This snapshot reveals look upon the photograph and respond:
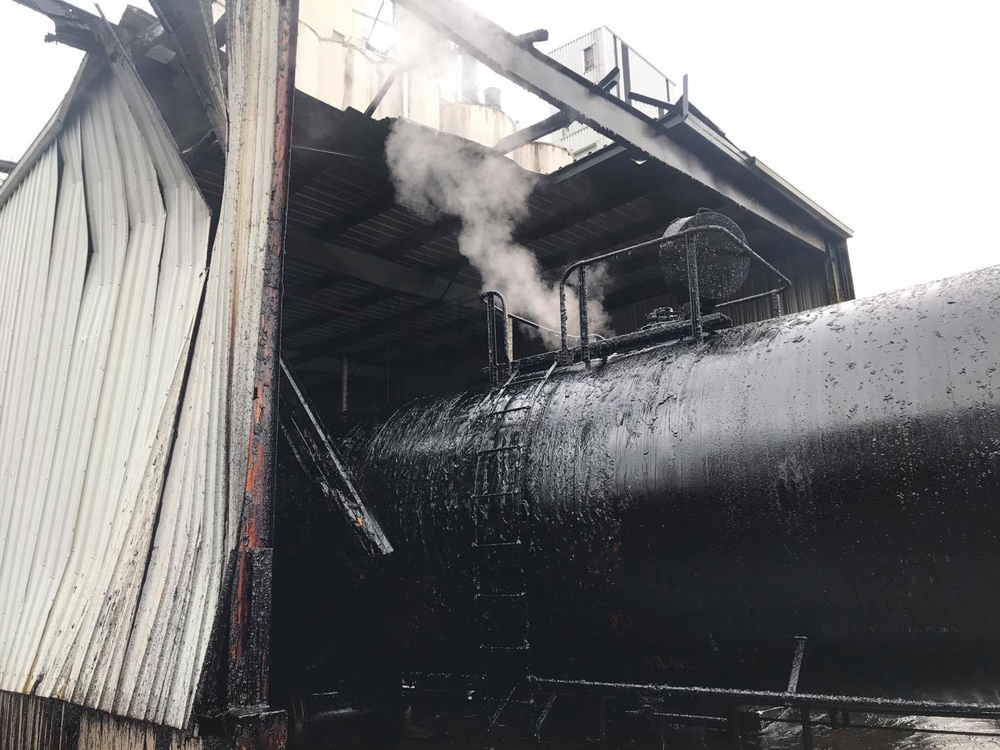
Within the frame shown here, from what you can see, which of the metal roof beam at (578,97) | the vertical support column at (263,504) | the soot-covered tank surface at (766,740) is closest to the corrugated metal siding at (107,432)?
the vertical support column at (263,504)

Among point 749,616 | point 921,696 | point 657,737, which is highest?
point 749,616

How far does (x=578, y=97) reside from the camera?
8547 mm

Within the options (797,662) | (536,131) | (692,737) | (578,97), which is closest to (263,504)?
(797,662)

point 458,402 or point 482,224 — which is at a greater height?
point 482,224

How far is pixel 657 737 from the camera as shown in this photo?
5566 mm

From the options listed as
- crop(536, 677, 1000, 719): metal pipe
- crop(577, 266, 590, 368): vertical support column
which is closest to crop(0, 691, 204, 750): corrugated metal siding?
crop(536, 677, 1000, 719): metal pipe

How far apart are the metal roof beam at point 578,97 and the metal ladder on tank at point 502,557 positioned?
12.2 feet

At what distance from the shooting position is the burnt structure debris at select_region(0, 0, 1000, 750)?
4137 mm

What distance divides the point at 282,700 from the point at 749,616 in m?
3.95

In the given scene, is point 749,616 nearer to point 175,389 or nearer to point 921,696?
point 921,696

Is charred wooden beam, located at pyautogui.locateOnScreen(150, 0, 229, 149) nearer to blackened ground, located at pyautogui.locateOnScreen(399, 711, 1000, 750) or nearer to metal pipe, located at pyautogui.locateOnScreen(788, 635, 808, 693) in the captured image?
blackened ground, located at pyautogui.locateOnScreen(399, 711, 1000, 750)

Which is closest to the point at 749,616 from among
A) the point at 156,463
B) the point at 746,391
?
the point at 746,391

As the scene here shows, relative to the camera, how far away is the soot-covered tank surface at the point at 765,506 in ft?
12.9

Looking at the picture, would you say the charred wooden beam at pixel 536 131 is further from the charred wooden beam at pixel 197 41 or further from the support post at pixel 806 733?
the support post at pixel 806 733
